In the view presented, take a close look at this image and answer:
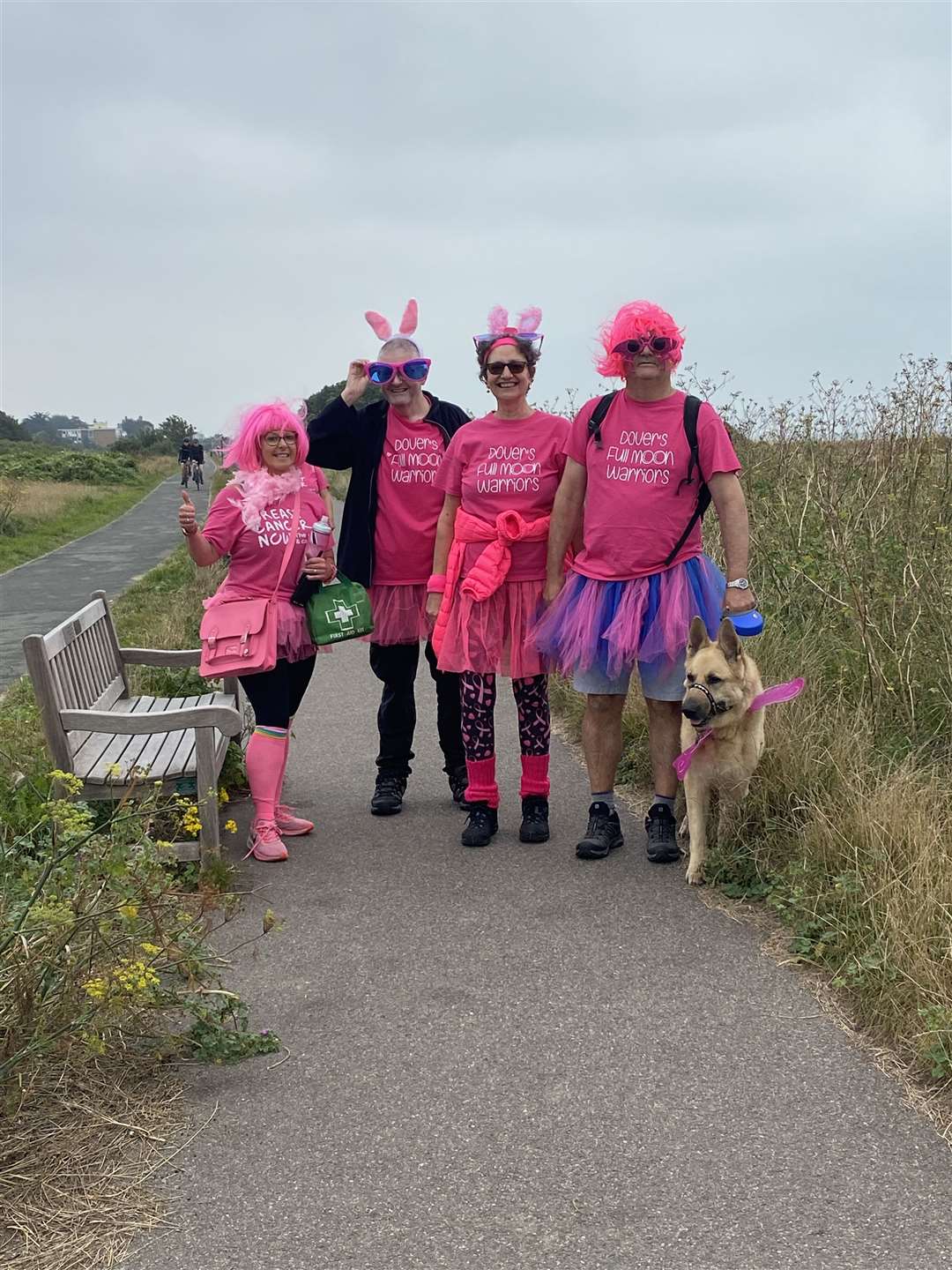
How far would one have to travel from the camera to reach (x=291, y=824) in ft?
16.4

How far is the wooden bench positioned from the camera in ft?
14.0

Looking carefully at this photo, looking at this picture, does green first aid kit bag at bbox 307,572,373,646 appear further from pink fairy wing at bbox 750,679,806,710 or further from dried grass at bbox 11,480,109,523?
dried grass at bbox 11,480,109,523

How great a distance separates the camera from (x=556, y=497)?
4.41 meters

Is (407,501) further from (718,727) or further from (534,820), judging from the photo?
(718,727)

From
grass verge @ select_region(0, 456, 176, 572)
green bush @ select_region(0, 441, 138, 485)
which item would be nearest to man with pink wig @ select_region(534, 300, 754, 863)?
grass verge @ select_region(0, 456, 176, 572)

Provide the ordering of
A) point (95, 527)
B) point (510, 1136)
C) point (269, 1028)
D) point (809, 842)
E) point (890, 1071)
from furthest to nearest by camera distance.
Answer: point (95, 527)
point (809, 842)
point (269, 1028)
point (890, 1071)
point (510, 1136)

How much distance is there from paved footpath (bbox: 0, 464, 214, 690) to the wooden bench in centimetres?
439

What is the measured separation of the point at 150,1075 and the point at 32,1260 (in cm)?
70

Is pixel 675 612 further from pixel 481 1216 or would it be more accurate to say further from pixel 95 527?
pixel 95 527

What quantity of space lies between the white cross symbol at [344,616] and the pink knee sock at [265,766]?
0.54m

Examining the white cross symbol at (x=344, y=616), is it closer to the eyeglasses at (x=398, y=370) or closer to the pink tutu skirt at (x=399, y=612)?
the pink tutu skirt at (x=399, y=612)

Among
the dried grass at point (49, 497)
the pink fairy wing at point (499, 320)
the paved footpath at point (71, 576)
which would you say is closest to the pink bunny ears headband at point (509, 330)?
the pink fairy wing at point (499, 320)

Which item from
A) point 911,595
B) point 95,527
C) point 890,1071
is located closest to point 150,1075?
point 890,1071

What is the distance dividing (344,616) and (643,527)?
1.34 metres
